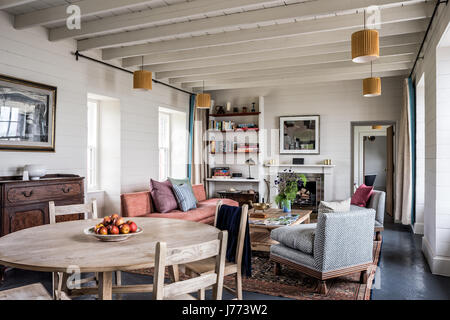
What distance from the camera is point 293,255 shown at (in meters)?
3.51

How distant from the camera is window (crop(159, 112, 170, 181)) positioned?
7.45 meters

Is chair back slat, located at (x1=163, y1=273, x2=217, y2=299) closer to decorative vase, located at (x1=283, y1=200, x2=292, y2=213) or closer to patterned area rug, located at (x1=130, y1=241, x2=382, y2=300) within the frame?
patterned area rug, located at (x1=130, y1=241, x2=382, y2=300)

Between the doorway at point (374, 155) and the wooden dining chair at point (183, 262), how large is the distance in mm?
6088

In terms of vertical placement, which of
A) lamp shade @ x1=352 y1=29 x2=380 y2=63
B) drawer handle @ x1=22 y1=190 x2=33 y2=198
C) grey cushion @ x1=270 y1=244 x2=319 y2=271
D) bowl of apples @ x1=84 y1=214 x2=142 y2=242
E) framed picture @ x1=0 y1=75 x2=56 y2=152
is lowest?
grey cushion @ x1=270 y1=244 x2=319 y2=271

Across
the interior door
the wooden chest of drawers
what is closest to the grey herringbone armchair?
the wooden chest of drawers

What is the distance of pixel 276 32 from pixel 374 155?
9342 mm

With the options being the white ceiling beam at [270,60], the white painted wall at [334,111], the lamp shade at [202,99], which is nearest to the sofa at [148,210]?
the lamp shade at [202,99]

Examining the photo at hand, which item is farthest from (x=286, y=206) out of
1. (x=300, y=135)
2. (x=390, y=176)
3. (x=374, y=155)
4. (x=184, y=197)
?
(x=374, y=155)

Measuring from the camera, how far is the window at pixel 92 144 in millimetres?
5652

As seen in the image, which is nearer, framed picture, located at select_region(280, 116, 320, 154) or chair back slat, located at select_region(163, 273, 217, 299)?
chair back slat, located at select_region(163, 273, 217, 299)

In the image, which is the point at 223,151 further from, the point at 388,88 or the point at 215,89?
the point at 388,88

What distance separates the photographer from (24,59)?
415 cm

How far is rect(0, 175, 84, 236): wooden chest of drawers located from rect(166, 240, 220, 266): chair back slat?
2608 mm

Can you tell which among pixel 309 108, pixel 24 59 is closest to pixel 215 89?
pixel 309 108
